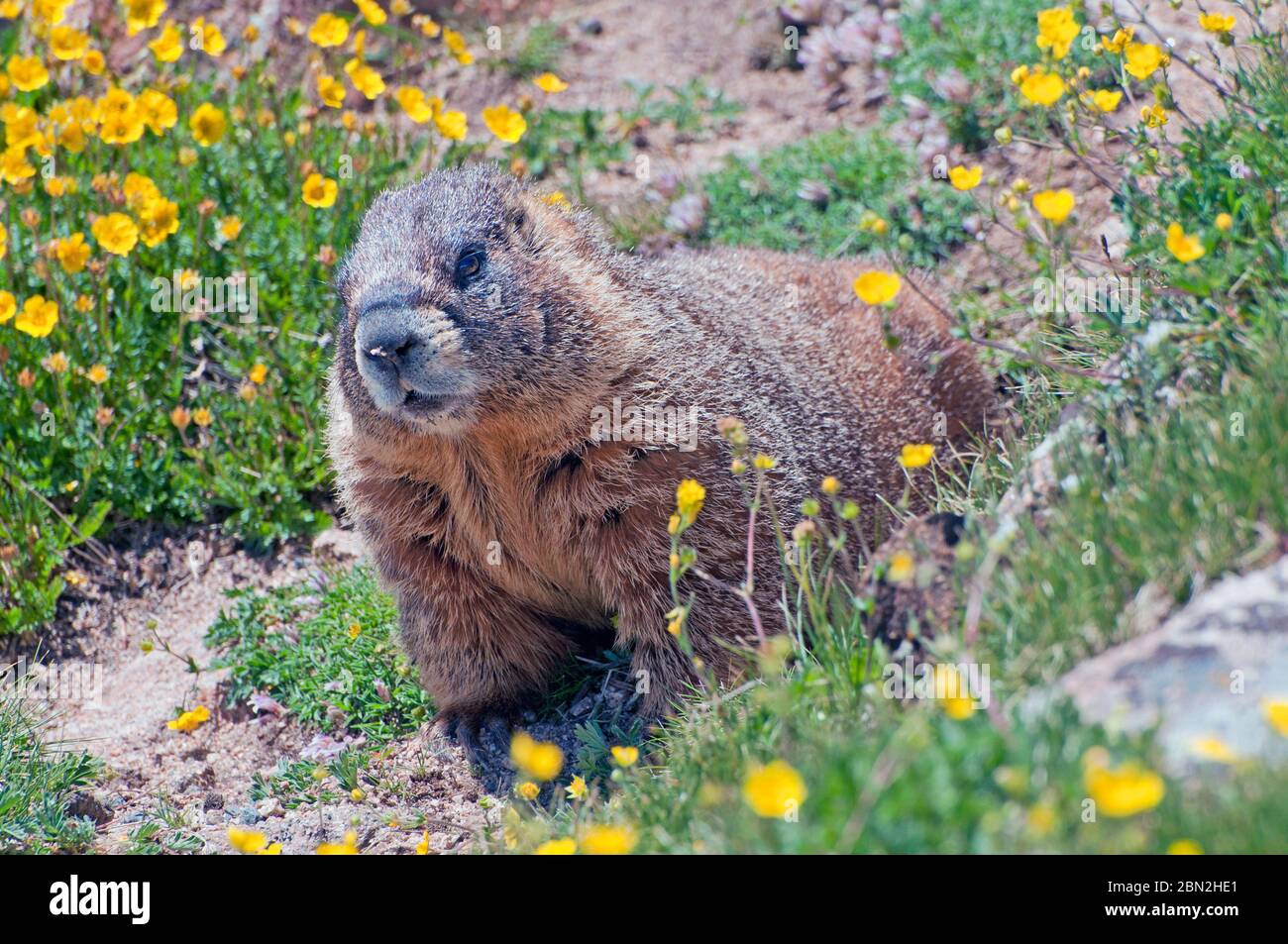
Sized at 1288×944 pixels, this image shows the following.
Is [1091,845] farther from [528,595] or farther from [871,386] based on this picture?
[871,386]

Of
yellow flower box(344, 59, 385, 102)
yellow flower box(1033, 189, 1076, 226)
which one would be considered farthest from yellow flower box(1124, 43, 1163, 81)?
yellow flower box(344, 59, 385, 102)

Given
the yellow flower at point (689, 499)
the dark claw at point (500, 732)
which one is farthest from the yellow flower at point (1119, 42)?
the dark claw at point (500, 732)

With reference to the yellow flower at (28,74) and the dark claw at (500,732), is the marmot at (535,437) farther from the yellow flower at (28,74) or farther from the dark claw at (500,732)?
the yellow flower at (28,74)

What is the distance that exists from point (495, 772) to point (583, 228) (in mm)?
2267

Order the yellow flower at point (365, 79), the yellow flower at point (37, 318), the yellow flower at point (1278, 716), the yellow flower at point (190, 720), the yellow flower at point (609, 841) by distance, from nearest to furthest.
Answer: the yellow flower at point (1278, 716), the yellow flower at point (609, 841), the yellow flower at point (190, 720), the yellow flower at point (37, 318), the yellow flower at point (365, 79)

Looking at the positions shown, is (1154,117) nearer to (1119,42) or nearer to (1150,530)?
(1119,42)

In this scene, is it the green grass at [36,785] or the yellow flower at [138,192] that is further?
the yellow flower at [138,192]

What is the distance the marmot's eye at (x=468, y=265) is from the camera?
16.6ft

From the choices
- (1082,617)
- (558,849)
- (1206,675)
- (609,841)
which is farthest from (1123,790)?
(558,849)

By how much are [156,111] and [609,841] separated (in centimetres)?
532

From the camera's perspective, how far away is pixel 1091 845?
2646 mm

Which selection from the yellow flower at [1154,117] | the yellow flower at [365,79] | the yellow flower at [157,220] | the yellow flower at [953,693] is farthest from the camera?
the yellow flower at [365,79]

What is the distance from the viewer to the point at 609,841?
3051mm

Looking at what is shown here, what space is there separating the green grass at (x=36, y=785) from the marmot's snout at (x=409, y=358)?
1.96 m
